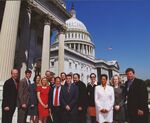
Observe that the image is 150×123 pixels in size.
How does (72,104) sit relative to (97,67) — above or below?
below

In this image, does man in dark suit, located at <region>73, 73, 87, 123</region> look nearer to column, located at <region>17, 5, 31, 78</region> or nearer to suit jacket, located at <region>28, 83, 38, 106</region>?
suit jacket, located at <region>28, 83, 38, 106</region>

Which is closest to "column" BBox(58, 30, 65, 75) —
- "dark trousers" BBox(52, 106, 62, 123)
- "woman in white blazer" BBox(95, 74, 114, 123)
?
"dark trousers" BBox(52, 106, 62, 123)

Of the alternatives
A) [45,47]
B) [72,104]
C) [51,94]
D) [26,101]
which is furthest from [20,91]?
[45,47]

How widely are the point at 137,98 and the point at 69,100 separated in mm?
2852

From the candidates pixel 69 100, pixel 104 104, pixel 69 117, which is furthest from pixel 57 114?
pixel 104 104

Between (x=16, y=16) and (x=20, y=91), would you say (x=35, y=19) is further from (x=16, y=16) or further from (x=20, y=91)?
(x=20, y=91)

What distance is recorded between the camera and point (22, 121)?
8.80 metres

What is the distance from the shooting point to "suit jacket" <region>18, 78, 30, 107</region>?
27.8 ft

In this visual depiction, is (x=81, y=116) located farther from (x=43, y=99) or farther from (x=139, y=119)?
(x=139, y=119)

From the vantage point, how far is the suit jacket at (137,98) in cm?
693

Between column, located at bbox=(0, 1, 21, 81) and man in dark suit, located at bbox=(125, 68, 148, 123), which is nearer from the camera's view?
man in dark suit, located at bbox=(125, 68, 148, 123)

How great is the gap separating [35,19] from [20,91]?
19.1 metres

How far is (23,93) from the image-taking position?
8586 millimetres

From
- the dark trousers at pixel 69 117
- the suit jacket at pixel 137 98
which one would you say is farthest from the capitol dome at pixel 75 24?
the suit jacket at pixel 137 98
